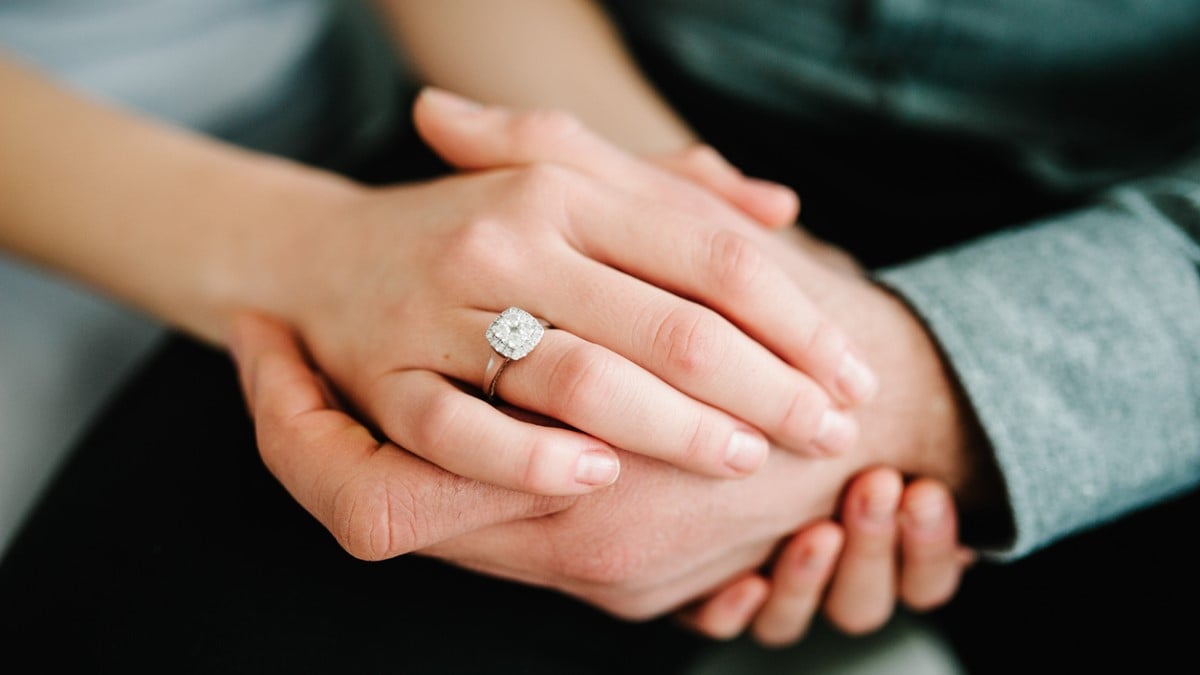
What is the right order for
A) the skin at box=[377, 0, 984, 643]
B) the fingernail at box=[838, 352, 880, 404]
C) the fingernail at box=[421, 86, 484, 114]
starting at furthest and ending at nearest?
the skin at box=[377, 0, 984, 643] → the fingernail at box=[421, 86, 484, 114] → the fingernail at box=[838, 352, 880, 404]

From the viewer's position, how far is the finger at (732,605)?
755 millimetres

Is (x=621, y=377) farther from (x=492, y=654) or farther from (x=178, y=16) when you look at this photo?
(x=178, y=16)

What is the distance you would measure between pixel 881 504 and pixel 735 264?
253 millimetres

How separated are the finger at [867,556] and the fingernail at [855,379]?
85mm

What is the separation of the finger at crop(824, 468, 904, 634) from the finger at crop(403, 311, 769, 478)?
0.43 feet

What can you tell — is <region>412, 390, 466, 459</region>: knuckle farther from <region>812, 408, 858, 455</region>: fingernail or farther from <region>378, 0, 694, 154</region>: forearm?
<region>378, 0, 694, 154</region>: forearm

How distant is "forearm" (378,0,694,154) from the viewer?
39.7 inches

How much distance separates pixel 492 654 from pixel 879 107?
0.75 metres

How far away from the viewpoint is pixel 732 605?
0.76 meters

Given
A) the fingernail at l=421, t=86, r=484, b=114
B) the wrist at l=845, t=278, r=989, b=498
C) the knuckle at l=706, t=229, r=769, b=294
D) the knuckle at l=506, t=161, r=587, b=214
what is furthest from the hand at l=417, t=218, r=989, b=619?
the fingernail at l=421, t=86, r=484, b=114

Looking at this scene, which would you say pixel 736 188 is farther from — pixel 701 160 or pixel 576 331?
pixel 576 331

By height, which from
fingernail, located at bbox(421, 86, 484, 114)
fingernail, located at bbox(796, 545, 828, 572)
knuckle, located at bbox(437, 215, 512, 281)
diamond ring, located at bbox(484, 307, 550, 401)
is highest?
fingernail, located at bbox(421, 86, 484, 114)

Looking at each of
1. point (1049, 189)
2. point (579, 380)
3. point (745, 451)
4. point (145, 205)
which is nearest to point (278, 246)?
point (145, 205)

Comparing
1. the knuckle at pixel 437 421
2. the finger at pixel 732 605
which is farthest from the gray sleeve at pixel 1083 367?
the knuckle at pixel 437 421
